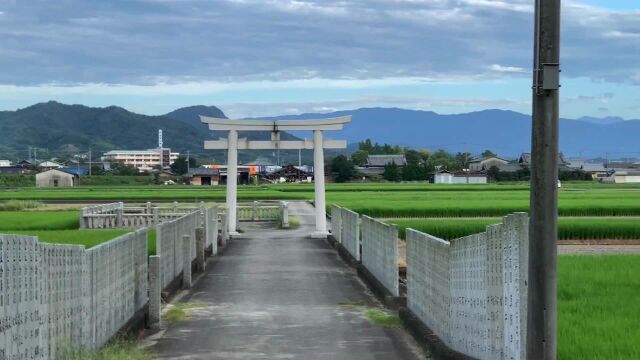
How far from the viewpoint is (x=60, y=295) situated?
27.2 ft

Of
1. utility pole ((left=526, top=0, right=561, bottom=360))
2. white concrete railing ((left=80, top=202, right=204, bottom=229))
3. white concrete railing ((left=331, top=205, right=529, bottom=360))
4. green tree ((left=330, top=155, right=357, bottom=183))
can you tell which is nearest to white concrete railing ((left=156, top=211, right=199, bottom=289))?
white concrete railing ((left=331, top=205, right=529, bottom=360))

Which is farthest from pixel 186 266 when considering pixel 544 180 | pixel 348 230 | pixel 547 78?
pixel 547 78

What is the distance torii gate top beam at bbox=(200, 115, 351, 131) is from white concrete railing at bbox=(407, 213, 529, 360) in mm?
20474

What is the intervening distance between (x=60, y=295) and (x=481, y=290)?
4.07 meters

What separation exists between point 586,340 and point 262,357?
3.90 m

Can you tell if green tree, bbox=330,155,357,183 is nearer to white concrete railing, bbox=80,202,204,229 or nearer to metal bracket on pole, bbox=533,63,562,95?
white concrete railing, bbox=80,202,204,229

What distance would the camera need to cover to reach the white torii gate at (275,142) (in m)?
32.1

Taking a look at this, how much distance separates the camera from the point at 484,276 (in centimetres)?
836

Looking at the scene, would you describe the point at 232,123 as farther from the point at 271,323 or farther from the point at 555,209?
the point at 555,209

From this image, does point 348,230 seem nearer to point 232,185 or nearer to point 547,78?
point 232,185

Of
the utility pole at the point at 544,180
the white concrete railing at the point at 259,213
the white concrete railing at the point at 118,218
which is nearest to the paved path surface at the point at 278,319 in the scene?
the utility pole at the point at 544,180

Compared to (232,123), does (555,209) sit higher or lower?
lower

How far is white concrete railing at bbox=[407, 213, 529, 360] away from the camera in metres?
7.36

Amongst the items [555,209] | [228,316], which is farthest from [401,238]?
[555,209]
